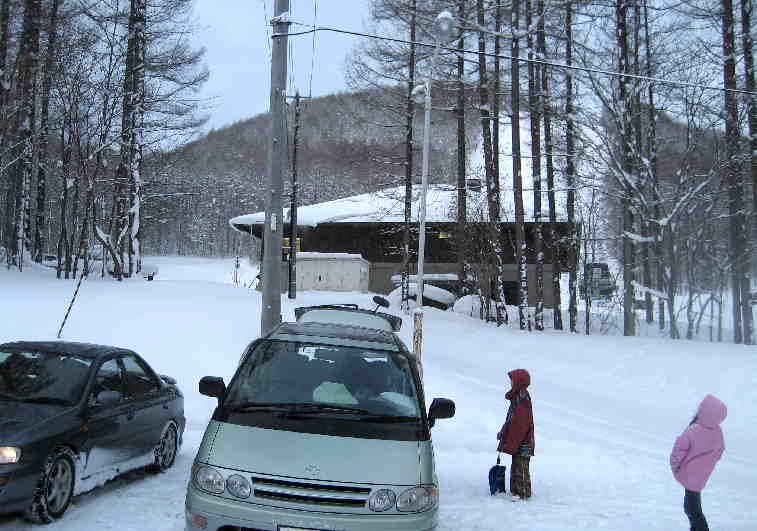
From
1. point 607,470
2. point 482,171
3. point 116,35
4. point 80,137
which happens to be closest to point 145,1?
point 116,35

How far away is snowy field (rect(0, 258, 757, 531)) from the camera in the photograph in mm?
6582

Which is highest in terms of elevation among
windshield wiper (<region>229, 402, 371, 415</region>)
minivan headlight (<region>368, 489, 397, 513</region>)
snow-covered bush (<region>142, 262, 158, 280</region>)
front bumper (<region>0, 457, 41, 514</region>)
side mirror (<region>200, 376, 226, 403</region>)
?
snow-covered bush (<region>142, 262, 158, 280</region>)

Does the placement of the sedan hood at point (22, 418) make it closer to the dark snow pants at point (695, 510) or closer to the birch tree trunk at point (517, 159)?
the dark snow pants at point (695, 510)

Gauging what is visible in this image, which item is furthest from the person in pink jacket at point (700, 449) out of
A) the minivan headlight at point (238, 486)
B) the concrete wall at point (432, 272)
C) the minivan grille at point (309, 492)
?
the concrete wall at point (432, 272)

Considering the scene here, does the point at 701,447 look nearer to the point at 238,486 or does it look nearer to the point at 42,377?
the point at 238,486

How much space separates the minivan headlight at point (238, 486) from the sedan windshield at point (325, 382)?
70 centimetres

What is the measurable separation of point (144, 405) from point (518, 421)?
3.92 m

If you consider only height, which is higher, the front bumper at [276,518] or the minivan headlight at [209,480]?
the minivan headlight at [209,480]

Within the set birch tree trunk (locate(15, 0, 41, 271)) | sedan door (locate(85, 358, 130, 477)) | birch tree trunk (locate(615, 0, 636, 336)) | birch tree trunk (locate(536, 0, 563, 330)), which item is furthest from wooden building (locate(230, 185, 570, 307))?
sedan door (locate(85, 358, 130, 477))

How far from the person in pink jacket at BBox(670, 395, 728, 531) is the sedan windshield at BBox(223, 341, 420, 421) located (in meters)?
2.42

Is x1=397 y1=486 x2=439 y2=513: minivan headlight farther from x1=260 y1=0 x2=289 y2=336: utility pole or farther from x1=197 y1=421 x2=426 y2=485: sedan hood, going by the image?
x1=260 y1=0 x2=289 y2=336: utility pole

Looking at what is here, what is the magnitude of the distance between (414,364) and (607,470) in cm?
472

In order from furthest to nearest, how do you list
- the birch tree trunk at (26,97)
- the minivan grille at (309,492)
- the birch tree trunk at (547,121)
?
the birch tree trunk at (26,97) < the birch tree trunk at (547,121) < the minivan grille at (309,492)

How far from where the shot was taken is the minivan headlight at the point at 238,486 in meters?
4.21
